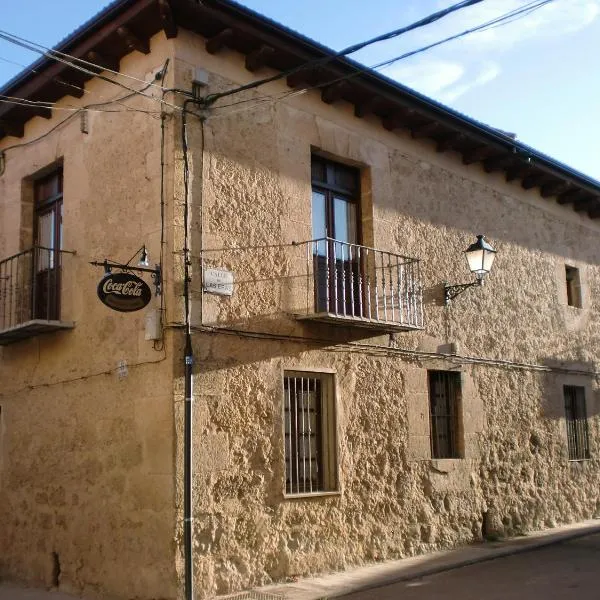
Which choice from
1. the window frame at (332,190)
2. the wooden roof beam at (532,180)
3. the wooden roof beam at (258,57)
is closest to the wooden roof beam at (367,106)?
the window frame at (332,190)

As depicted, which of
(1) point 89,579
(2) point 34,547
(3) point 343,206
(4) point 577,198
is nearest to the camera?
(1) point 89,579

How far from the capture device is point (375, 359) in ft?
32.9

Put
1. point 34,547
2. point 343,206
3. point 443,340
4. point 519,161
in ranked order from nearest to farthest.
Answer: point 34,547, point 343,206, point 443,340, point 519,161

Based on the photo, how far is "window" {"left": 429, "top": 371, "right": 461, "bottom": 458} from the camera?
10.9 m

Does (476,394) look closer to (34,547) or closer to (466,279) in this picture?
(466,279)

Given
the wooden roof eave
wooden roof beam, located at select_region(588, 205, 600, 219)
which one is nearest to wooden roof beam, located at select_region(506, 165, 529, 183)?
the wooden roof eave

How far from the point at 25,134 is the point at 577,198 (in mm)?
9319

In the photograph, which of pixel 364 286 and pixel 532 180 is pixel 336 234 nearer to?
pixel 364 286

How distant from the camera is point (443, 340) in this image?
11133 millimetres

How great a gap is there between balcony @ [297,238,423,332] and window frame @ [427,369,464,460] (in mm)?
1026

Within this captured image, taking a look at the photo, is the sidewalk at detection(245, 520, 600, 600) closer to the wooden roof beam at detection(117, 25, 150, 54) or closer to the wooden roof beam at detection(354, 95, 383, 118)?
the wooden roof beam at detection(354, 95, 383, 118)

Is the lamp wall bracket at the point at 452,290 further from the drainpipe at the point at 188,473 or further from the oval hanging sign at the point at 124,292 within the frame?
the oval hanging sign at the point at 124,292

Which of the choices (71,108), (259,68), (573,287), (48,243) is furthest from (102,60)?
(573,287)

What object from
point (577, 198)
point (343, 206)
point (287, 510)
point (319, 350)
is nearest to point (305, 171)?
point (343, 206)
